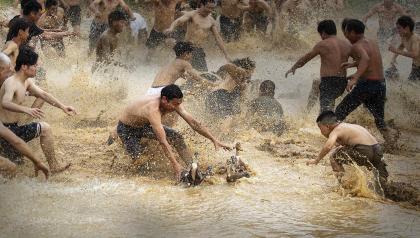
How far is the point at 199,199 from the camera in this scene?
222 inches

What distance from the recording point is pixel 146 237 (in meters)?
4.77

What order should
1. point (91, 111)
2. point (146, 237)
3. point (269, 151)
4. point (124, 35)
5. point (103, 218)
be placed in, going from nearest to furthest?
point (146, 237), point (103, 218), point (269, 151), point (91, 111), point (124, 35)

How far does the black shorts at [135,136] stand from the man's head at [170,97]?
413mm

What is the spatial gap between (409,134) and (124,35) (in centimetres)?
535

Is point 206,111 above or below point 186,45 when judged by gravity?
below

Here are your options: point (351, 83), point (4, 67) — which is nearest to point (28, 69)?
point (4, 67)

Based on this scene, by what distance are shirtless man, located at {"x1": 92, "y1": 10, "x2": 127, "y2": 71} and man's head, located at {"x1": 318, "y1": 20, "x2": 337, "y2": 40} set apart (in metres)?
2.95

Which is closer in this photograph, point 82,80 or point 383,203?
point 383,203

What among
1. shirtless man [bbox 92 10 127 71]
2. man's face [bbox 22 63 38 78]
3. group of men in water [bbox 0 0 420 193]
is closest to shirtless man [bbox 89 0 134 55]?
group of men in water [bbox 0 0 420 193]

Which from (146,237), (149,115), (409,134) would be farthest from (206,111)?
(146,237)

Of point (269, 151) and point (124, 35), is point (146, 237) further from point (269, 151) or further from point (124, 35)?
point (124, 35)

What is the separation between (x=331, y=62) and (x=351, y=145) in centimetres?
192

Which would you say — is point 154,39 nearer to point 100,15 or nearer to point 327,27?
point 100,15

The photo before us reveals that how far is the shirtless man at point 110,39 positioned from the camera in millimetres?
8891
